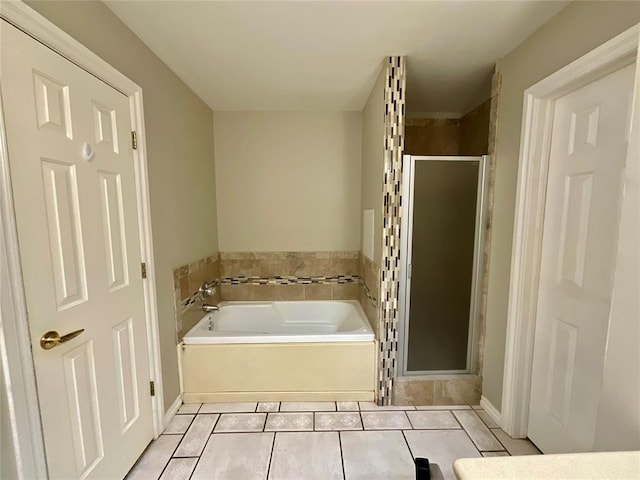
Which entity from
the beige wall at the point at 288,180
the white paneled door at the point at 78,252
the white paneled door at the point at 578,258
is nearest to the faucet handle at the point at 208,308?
the beige wall at the point at 288,180

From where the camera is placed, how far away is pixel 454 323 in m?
2.18

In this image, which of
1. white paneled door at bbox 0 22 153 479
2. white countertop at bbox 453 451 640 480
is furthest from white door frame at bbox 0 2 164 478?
white countertop at bbox 453 451 640 480

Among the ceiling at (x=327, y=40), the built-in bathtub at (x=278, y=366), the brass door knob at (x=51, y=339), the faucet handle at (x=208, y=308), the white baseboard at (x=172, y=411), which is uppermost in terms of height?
the ceiling at (x=327, y=40)

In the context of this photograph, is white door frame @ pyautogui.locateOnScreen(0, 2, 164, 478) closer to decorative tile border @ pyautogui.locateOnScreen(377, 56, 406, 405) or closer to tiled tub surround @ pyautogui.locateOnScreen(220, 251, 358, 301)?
decorative tile border @ pyautogui.locateOnScreen(377, 56, 406, 405)

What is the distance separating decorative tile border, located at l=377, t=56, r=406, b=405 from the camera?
1890 millimetres

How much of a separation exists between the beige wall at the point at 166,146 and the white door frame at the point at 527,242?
7.09ft

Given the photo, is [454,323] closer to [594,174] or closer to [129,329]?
[594,174]

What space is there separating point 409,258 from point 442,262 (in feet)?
0.90

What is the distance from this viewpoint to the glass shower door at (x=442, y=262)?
203cm

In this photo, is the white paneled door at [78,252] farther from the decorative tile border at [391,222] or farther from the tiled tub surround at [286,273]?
the decorative tile border at [391,222]

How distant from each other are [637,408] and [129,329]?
2.12 meters

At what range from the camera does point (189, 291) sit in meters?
2.24

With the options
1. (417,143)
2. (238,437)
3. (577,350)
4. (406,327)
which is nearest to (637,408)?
(577,350)

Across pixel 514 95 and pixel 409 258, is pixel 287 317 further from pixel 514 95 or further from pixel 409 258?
pixel 514 95
